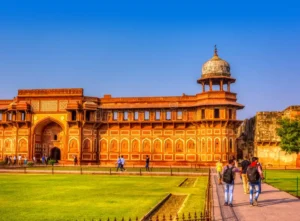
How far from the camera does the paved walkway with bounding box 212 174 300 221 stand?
36.6ft

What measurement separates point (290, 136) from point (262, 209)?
28.0m

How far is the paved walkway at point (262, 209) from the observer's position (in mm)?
11163

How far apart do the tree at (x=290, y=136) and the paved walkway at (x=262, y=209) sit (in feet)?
77.0

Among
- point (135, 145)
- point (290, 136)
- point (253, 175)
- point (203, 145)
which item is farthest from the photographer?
point (135, 145)

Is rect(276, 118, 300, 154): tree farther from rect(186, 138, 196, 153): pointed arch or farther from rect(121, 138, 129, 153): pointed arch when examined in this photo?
rect(121, 138, 129, 153): pointed arch

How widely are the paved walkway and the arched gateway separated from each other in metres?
36.4

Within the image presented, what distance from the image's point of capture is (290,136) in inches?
1537

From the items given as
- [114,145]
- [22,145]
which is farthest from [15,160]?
[114,145]

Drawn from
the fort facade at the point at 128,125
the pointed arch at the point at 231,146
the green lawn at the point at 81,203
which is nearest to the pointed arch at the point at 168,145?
the fort facade at the point at 128,125

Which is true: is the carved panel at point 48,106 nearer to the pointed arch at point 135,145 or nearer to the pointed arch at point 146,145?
the pointed arch at point 135,145

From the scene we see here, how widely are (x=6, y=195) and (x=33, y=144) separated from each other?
3376 centimetres

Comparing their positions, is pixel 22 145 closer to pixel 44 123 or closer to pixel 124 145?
pixel 44 123

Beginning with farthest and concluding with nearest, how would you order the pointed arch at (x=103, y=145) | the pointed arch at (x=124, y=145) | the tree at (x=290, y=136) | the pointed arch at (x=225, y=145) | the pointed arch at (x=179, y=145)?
1. the pointed arch at (x=103, y=145)
2. the pointed arch at (x=124, y=145)
3. the pointed arch at (x=179, y=145)
4. the pointed arch at (x=225, y=145)
5. the tree at (x=290, y=136)

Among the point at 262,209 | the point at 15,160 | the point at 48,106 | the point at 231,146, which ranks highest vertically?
the point at 48,106
